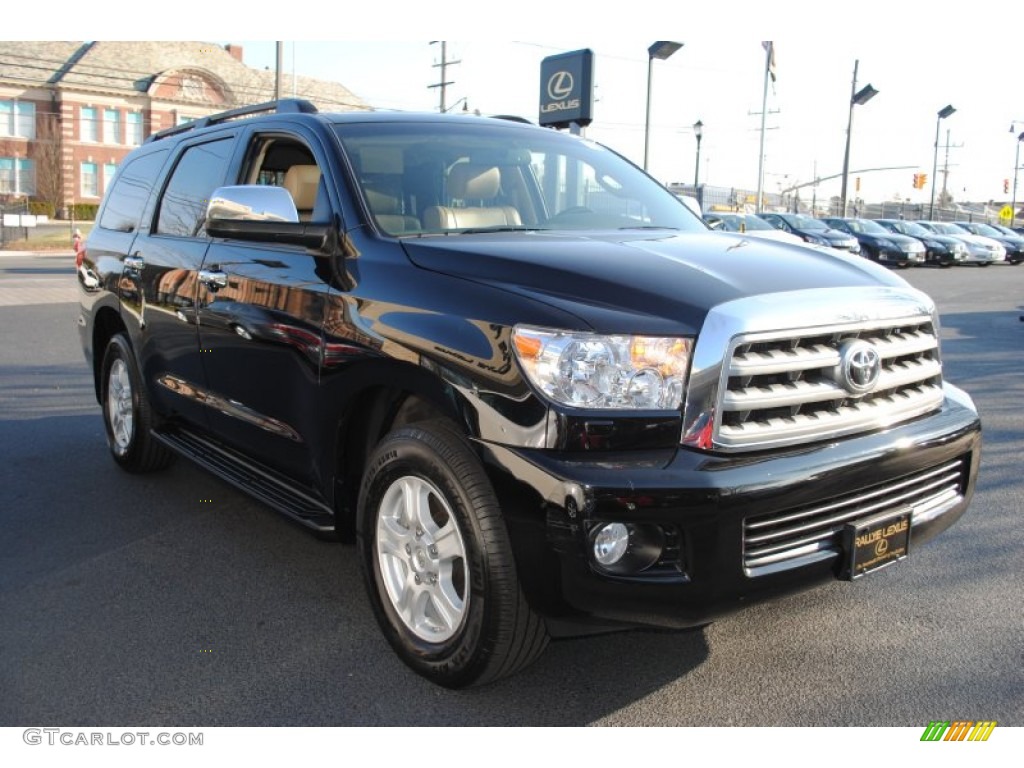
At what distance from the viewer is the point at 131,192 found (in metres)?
5.50

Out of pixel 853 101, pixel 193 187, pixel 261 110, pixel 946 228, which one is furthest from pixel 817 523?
pixel 853 101

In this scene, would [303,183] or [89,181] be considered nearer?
[303,183]

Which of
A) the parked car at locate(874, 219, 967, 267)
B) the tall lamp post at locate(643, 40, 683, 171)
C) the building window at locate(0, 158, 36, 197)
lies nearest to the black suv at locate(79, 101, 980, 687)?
the tall lamp post at locate(643, 40, 683, 171)

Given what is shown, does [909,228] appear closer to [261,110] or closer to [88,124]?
[261,110]

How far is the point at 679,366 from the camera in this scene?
8.77 ft

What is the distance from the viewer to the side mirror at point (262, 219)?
3.50m

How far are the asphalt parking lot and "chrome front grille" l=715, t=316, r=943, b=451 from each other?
2.83ft

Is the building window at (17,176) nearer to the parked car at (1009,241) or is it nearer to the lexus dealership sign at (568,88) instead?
the lexus dealership sign at (568,88)

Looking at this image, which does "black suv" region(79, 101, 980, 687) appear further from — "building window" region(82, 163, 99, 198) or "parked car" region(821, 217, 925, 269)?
"building window" region(82, 163, 99, 198)

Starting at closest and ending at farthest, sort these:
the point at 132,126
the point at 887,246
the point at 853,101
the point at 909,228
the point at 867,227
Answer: the point at 887,246, the point at 867,227, the point at 909,228, the point at 853,101, the point at 132,126

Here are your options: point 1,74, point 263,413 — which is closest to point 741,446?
point 263,413

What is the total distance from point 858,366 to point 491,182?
1795 mm

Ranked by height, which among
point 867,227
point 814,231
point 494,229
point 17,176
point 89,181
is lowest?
point 494,229

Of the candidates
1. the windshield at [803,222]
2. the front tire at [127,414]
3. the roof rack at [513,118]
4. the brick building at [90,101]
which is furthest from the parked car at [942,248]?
the brick building at [90,101]
